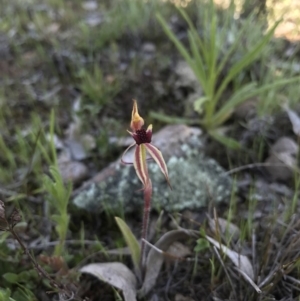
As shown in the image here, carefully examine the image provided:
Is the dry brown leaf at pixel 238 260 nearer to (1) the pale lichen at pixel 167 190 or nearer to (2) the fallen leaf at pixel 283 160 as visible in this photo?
(1) the pale lichen at pixel 167 190

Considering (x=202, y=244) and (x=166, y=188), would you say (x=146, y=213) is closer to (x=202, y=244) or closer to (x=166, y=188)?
(x=202, y=244)

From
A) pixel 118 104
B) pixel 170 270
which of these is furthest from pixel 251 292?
pixel 118 104

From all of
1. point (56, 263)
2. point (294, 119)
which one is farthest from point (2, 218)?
point (294, 119)

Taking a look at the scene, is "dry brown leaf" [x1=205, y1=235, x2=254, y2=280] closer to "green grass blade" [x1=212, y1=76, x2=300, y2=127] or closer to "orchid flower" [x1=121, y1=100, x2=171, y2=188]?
"orchid flower" [x1=121, y1=100, x2=171, y2=188]

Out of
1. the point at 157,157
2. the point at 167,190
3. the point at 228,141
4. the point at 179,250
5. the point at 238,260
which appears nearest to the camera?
the point at 157,157

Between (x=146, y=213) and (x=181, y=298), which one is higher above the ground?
(x=146, y=213)

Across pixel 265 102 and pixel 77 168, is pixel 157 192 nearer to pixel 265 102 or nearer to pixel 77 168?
pixel 77 168
